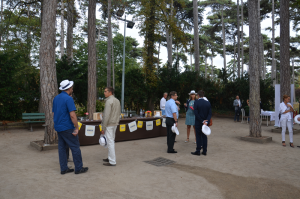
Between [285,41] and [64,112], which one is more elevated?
[285,41]

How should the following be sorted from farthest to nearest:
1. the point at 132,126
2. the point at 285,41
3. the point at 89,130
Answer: the point at 285,41, the point at 132,126, the point at 89,130

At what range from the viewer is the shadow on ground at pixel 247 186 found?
13.4 feet

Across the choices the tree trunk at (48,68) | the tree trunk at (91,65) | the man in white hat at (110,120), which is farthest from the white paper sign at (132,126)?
the man in white hat at (110,120)

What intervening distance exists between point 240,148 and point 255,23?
5178 mm

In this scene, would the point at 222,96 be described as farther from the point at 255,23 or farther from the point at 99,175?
the point at 99,175

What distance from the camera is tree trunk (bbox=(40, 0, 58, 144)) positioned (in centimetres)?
764

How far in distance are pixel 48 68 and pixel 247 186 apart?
6.75 meters

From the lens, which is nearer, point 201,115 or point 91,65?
point 201,115

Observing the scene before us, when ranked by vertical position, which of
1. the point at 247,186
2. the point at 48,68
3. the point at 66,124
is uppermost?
the point at 48,68

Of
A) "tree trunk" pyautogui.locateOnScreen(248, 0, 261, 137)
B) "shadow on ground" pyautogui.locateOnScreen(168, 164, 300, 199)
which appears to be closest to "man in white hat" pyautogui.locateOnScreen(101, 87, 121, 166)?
"shadow on ground" pyautogui.locateOnScreen(168, 164, 300, 199)

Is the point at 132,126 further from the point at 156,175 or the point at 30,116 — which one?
the point at 30,116

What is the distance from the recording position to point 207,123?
6.74 metres

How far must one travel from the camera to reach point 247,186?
4488 millimetres

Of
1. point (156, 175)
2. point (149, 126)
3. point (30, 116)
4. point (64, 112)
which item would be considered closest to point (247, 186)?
point (156, 175)
